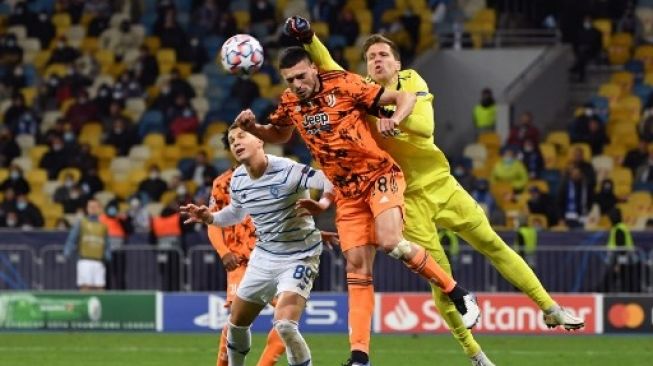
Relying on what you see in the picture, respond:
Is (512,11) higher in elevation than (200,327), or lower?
higher

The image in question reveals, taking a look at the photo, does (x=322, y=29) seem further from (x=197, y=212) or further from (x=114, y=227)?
(x=197, y=212)

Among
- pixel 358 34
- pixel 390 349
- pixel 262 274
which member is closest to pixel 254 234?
pixel 262 274

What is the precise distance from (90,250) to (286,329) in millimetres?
13114

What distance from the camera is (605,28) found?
29797mm

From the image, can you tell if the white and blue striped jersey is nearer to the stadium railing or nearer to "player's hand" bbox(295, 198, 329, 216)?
"player's hand" bbox(295, 198, 329, 216)

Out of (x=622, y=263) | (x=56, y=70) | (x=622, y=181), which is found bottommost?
(x=622, y=263)

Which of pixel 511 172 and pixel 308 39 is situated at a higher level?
pixel 308 39

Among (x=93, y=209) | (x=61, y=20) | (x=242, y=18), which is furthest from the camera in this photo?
(x=61, y=20)

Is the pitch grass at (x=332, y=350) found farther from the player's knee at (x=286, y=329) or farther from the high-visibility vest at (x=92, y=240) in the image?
the player's knee at (x=286, y=329)

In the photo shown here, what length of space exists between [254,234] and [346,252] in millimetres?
1871

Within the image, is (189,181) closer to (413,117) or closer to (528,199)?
(528,199)

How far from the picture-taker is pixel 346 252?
41.7ft

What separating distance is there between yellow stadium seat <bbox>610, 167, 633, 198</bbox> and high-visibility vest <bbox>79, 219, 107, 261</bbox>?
26.3ft

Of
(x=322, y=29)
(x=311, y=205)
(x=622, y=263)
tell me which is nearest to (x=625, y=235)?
(x=622, y=263)
